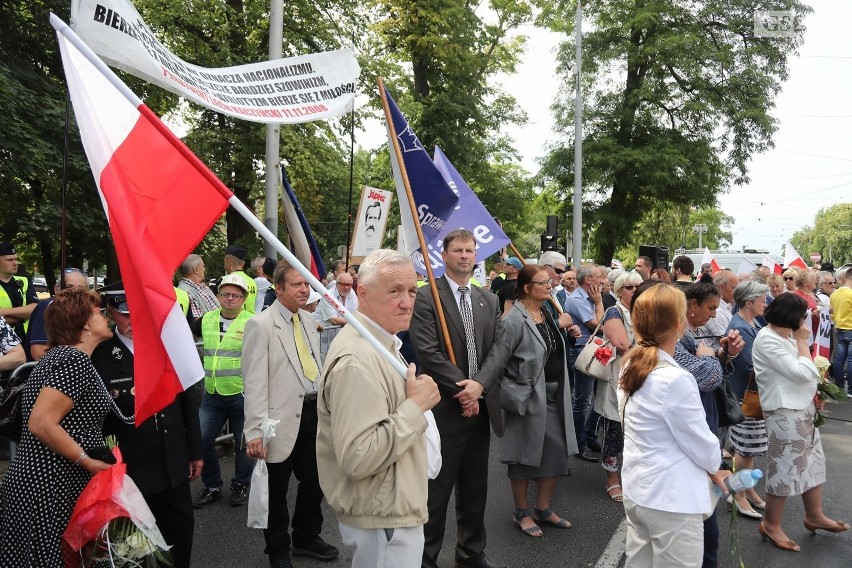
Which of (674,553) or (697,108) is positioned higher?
(697,108)

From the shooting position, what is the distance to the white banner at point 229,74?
3385mm

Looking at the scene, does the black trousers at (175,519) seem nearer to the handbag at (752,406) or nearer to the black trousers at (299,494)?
the black trousers at (299,494)

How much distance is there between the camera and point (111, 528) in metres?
2.96

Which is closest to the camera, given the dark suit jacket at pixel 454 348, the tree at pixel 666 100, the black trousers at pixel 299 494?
the dark suit jacket at pixel 454 348

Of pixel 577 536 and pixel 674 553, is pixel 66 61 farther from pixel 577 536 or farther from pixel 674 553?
pixel 577 536

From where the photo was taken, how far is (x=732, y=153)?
934 inches

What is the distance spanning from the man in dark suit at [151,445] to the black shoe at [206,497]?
1883 mm

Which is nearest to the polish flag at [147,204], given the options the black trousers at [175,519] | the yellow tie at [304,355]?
the black trousers at [175,519]

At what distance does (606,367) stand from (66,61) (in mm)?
4430

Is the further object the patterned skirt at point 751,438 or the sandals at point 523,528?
the patterned skirt at point 751,438

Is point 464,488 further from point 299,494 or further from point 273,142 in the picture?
point 273,142

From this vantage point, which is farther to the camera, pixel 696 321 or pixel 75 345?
pixel 696 321

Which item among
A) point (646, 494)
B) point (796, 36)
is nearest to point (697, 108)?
point (796, 36)

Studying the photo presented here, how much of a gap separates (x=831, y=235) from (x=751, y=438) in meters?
111
